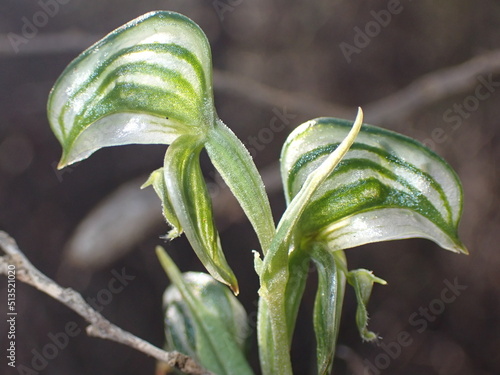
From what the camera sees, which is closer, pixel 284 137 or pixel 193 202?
pixel 193 202

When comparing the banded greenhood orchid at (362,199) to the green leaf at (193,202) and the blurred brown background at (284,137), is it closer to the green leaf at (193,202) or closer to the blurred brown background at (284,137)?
the green leaf at (193,202)

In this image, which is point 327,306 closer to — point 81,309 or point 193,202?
point 193,202

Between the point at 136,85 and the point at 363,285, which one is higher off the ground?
the point at 136,85

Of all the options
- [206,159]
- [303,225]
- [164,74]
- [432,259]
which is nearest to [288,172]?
[303,225]

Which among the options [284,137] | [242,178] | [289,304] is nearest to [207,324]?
[289,304]

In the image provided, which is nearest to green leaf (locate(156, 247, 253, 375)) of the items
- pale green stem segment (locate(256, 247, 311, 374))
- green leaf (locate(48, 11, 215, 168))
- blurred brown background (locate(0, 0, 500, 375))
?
pale green stem segment (locate(256, 247, 311, 374))

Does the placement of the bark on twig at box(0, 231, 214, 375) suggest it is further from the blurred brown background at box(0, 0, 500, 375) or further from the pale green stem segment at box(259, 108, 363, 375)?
the blurred brown background at box(0, 0, 500, 375)

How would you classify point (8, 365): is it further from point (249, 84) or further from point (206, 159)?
point (249, 84)
